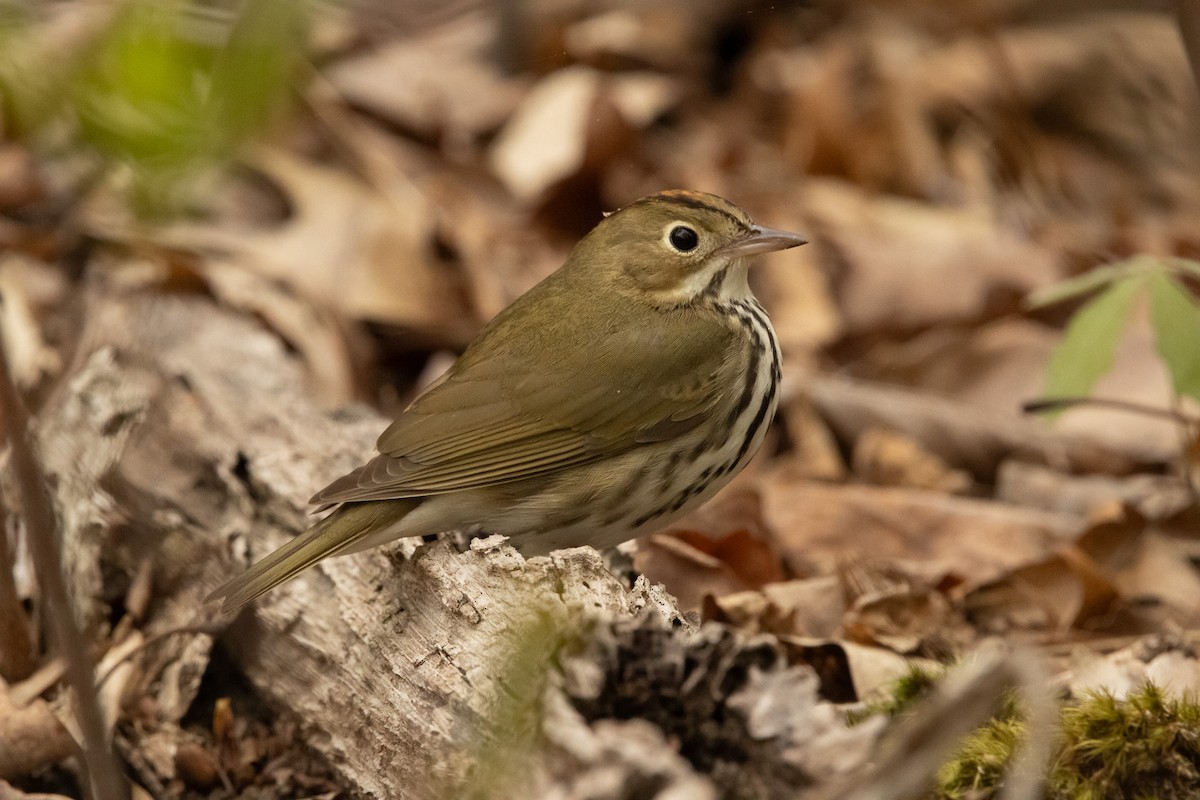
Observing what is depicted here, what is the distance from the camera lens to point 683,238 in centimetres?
394

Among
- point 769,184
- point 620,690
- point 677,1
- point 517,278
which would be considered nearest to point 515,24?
point 677,1

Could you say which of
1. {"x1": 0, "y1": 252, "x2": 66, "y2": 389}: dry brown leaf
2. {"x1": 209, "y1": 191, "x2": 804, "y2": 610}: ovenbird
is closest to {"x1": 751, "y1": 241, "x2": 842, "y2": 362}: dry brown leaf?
{"x1": 209, "y1": 191, "x2": 804, "y2": 610}: ovenbird

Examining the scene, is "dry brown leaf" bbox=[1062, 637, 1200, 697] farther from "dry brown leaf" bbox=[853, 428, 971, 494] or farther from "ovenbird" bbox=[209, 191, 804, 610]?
"dry brown leaf" bbox=[853, 428, 971, 494]

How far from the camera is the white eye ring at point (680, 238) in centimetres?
394

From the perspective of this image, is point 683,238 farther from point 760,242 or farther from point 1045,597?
point 1045,597

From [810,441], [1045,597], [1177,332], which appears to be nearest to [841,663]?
[1045,597]

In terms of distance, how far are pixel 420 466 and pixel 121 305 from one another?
2.01 metres

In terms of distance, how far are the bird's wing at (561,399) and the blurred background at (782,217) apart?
1.74 feet

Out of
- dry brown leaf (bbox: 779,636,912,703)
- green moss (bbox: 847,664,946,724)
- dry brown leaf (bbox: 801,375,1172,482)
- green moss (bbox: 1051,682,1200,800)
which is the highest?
green moss (bbox: 1051,682,1200,800)

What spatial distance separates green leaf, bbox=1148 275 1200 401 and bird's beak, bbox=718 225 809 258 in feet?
3.04

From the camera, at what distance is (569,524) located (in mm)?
Answer: 3561

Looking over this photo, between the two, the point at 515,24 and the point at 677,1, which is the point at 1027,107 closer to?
the point at 677,1

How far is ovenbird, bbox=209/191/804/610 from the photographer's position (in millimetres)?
3500

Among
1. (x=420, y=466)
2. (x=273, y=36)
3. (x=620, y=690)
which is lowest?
(x=420, y=466)
